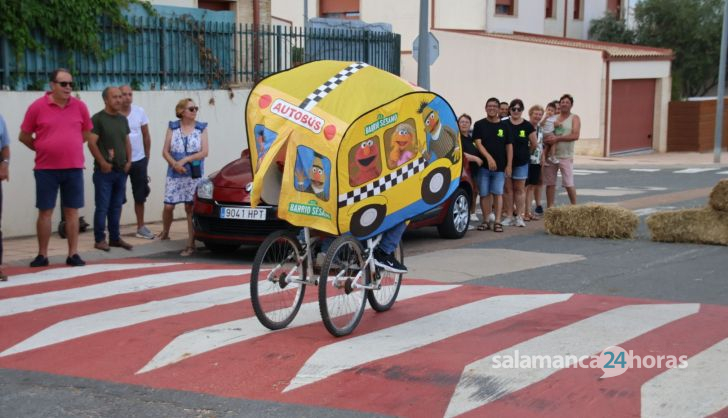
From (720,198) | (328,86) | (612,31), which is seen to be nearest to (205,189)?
(328,86)

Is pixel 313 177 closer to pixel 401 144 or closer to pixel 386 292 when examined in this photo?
pixel 401 144

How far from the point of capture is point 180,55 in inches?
644

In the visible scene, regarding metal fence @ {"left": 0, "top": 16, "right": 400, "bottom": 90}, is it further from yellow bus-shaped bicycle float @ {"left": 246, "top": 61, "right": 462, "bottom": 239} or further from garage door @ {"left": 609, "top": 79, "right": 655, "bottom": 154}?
garage door @ {"left": 609, "top": 79, "right": 655, "bottom": 154}

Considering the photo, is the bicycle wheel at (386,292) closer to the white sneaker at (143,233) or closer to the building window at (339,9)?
the white sneaker at (143,233)

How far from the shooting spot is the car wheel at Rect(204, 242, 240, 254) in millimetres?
12400

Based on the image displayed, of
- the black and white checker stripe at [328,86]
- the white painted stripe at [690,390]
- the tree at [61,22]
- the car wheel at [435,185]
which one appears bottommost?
the white painted stripe at [690,390]

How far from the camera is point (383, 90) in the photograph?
7.97 meters

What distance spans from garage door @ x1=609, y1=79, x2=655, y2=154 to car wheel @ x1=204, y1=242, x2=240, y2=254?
81.8 feet

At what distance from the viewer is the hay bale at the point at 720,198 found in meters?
13.1

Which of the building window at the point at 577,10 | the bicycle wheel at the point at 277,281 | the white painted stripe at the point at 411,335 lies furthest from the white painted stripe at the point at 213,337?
the building window at the point at 577,10

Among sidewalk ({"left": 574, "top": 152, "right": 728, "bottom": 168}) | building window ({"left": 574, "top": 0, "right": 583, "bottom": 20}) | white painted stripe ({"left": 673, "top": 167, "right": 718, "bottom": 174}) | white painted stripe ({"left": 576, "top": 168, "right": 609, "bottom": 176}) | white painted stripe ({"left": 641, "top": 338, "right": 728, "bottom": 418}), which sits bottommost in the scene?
sidewalk ({"left": 574, "top": 152, "right": 728, "bottom": 168})

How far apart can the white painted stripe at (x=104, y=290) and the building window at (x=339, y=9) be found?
3324cm

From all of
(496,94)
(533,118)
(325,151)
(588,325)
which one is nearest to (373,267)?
(325,151)

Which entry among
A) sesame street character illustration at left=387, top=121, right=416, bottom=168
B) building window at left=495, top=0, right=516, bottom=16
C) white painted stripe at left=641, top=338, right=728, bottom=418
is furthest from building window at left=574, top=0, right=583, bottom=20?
white painted stripe at left=641, top=338, right=728, bottom=418
